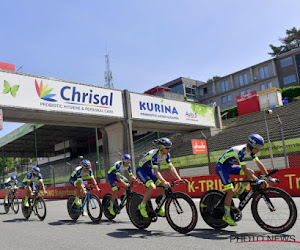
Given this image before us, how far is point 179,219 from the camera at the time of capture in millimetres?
5812

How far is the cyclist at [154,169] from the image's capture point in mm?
6016

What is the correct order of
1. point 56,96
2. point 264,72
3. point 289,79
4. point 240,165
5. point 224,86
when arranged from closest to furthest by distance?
point 240,165
point 56,96
point 289,79
point 264,72
point 224,86

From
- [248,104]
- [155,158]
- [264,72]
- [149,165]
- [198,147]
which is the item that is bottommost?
[149,165]

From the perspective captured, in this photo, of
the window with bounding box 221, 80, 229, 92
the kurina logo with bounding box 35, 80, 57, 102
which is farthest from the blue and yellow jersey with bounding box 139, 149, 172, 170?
the window with bounding box 221, 80, 229, 92

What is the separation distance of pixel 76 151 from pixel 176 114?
80.9 ft

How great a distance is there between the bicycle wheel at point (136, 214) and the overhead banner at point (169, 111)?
1512 centimetres

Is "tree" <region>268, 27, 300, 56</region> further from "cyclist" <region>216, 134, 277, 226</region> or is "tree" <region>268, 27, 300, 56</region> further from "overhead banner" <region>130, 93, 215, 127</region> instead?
"cyclist" <region>216, 134, 277, 226</region>

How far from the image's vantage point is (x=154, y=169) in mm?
6074

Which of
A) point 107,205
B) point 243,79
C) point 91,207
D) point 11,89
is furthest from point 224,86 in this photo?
point 91,207

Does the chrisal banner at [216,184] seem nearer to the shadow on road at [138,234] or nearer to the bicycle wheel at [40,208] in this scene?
the shadow on road at [138,234]

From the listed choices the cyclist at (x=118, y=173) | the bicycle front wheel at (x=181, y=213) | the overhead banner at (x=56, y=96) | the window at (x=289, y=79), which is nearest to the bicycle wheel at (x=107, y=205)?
the cyclist at (x=118, y=173)

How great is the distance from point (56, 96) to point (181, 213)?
14.3m

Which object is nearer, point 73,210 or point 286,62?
point 73,210

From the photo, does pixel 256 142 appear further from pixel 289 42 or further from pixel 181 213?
pixel 289 42
